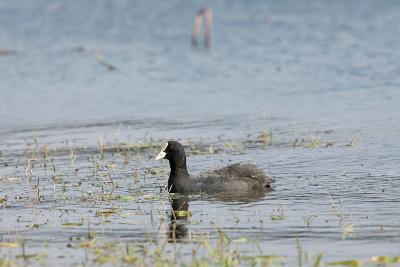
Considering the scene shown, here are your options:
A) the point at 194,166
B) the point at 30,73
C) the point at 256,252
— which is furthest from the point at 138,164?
the point at 30,73

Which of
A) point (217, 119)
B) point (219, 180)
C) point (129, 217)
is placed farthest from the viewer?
point (217, 119)

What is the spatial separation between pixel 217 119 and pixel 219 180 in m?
8.65

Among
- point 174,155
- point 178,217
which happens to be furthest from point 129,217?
point 174,155

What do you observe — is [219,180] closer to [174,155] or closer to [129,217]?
[174,155]

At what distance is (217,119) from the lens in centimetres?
2755

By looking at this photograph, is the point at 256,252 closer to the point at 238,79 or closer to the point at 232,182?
the point at 232,182

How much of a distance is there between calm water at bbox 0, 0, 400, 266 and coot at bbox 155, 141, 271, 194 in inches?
18.6

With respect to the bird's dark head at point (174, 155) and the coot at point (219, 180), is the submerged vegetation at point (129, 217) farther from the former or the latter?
the bird's dark head at point (174, 155)

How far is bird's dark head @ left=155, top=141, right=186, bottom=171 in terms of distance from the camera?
1945cm

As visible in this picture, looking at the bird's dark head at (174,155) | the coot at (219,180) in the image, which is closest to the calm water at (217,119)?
the coot at (219,180)

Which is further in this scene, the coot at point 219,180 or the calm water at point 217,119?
the coot at point 219,180

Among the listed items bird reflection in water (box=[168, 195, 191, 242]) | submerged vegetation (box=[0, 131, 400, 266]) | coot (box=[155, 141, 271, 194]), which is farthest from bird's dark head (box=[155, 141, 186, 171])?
bird reflection in water (box=[168, 195, 191, 242])

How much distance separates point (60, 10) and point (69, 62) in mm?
18713

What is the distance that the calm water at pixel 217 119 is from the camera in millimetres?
15945
